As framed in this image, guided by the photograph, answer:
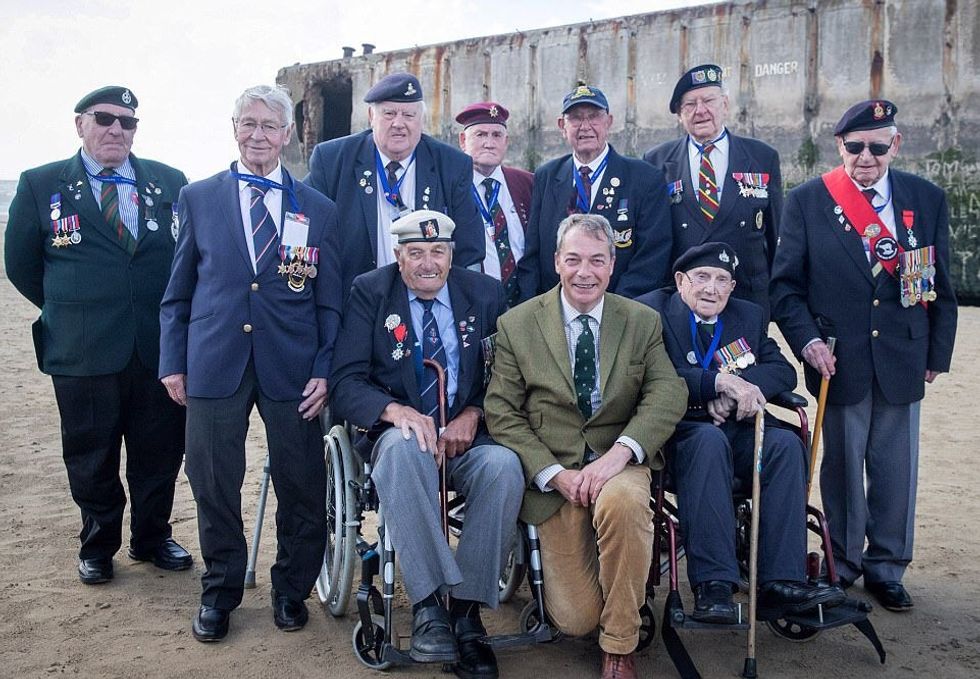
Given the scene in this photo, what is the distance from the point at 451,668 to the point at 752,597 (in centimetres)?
111

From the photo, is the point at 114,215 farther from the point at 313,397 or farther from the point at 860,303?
the point at 860,303

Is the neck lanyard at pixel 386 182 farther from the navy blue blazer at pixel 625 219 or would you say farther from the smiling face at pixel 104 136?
the smiling face at pixel 104 136

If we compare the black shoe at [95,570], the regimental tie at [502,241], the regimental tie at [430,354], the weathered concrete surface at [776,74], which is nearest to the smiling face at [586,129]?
the regimental tie at [502,241]

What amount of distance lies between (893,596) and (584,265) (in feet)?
6.45

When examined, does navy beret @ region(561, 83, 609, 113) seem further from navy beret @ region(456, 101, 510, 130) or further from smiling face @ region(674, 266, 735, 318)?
smiling face @ region(674, 266, 735, 318)

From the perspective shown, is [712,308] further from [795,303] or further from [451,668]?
[451,668]

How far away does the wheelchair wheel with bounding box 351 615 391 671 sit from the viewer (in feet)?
10.9

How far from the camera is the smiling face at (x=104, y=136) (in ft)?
13.4

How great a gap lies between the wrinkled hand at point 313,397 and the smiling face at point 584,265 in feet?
3.44

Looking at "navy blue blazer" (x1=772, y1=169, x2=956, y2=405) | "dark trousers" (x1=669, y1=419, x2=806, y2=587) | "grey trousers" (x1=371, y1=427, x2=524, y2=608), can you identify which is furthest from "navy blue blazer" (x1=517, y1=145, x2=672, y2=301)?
"grey trousers" (x1=371, y1=427, x2=524, y2=608)

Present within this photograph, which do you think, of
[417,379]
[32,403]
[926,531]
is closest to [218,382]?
[417,379]

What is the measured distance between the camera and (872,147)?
13.1 ft

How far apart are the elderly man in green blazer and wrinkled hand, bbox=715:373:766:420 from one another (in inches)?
6.6

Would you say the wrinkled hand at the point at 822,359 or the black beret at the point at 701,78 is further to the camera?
the black beret at the point at 701,78
